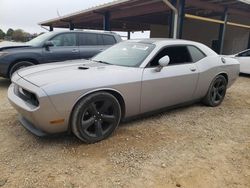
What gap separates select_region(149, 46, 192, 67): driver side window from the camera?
12.5 feet

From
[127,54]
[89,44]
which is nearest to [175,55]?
[127,54]

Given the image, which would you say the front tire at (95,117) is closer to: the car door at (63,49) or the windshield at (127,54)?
A: the windshield at (127,54)

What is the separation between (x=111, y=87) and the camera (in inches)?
125

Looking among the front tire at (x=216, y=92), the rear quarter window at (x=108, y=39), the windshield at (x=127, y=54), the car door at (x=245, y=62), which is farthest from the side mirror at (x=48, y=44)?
the car door at (x=245, y=62)

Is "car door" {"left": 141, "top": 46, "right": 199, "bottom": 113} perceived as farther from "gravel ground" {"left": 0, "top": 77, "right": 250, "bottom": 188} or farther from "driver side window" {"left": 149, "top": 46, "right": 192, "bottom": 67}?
"gravel ground" {"left": 0, "top": 77, "right": 250, "bottom": 188}

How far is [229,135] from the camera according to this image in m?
3.57

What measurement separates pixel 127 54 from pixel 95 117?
1351 millimetres

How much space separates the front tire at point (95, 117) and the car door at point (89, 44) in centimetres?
440

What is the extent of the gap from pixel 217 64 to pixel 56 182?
3.79 meters

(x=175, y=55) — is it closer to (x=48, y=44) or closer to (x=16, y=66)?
(x=48, y=44)

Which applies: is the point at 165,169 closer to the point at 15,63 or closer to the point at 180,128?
the point at 180,128

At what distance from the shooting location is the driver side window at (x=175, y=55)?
3.82 meters

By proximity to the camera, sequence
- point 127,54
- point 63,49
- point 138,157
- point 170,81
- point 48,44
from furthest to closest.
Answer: point 63,49 → point 48,44 → point 127,54 → point 170,81 → point 138,157

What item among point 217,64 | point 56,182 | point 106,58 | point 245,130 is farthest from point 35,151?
point 217,64
